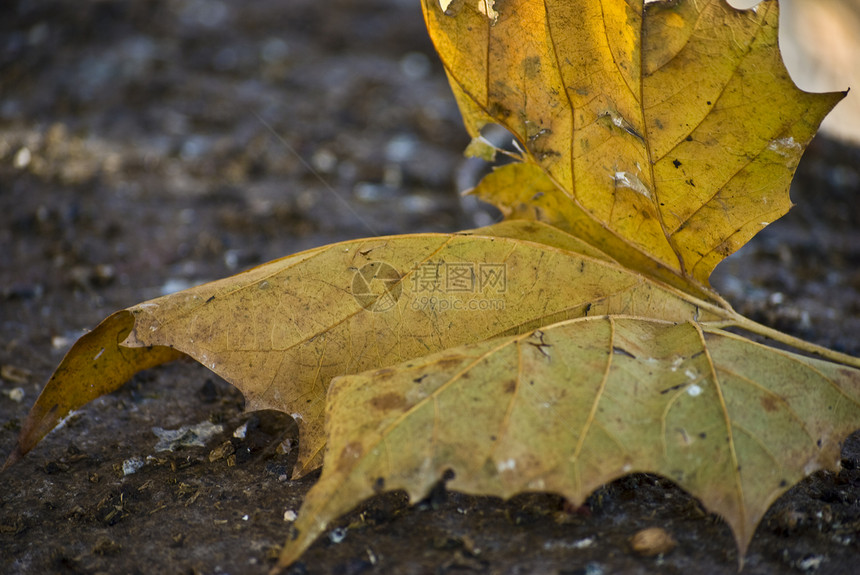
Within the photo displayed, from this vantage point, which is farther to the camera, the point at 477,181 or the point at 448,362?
the point at 477,181

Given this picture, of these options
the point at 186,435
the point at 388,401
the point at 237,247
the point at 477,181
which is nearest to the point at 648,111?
the point at 388,401

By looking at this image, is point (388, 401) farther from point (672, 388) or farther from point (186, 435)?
point (186, 435)

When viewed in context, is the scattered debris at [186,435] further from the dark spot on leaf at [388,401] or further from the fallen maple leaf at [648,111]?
the fallen maple leaf at [648,111]

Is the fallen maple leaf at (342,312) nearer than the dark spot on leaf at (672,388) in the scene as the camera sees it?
No

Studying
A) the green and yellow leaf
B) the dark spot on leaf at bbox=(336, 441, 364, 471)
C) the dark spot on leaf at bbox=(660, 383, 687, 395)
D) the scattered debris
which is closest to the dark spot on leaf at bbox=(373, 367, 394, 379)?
the green and yellow leaf

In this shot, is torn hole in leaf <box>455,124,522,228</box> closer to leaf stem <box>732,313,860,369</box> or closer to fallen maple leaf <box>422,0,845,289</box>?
fallen maple leaf <box>422,0,845,289</box>

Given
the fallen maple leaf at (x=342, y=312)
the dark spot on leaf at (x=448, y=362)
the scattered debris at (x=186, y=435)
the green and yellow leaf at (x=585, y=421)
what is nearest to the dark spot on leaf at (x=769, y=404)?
the green and yellow leaf at (x=585, y=421)

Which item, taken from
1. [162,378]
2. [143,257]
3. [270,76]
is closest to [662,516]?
[162,378]

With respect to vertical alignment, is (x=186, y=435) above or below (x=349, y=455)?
below

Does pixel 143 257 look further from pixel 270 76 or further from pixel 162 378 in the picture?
pixel 270 76
